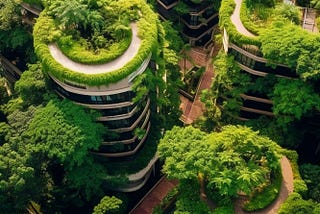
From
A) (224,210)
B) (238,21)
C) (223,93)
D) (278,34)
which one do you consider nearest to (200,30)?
(223,93)

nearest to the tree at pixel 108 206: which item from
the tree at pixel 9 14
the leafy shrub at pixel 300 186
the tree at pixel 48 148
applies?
the tree at pixel 48 148

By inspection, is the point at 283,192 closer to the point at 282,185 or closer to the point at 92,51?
the point at 282,185

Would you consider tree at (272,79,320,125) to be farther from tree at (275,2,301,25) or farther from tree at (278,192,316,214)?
tree at (278,192,316,214)

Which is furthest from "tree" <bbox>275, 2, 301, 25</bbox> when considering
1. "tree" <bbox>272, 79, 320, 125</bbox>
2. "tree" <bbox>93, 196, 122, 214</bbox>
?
"tree" <bbox>93, 196, 122, 214</bbox>

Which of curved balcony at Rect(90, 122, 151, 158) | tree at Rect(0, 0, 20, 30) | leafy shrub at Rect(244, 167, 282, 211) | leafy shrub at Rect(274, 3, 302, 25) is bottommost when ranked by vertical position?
curved balcony at Rect(90, 122, 151, 158)

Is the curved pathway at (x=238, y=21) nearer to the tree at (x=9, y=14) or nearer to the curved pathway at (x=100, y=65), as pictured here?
the curved pathway at (x=100, y=65)

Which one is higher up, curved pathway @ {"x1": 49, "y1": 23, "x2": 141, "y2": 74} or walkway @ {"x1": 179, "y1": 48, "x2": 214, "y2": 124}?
curved pathway @ {"x1": 49, "y1": 23, "x2": 141, "y2": 74}
